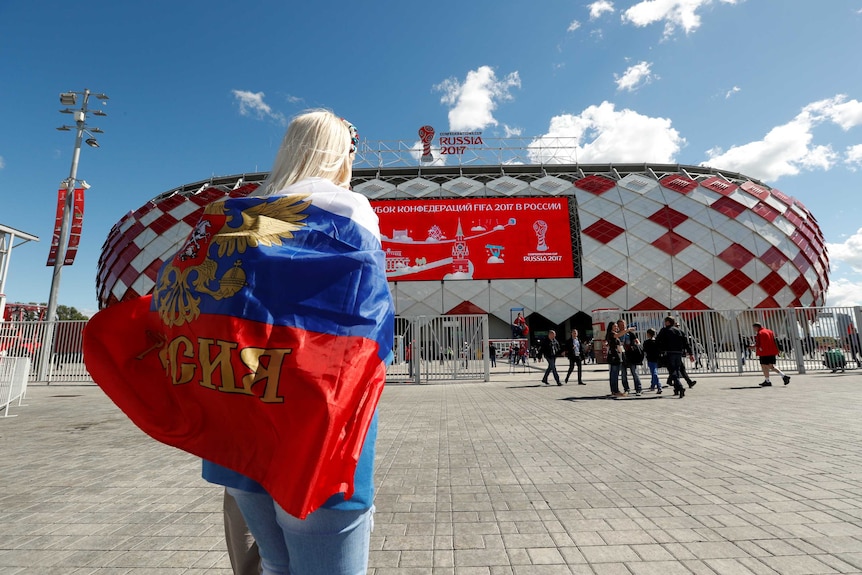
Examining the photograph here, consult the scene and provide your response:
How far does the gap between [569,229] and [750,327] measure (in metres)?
13.8

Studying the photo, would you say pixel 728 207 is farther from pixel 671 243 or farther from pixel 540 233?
pixel 540 233

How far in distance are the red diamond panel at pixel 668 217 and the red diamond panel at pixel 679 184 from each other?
74.4 inches

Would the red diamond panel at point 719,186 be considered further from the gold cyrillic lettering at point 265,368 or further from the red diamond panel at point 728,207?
the gold cyrillic lettering at point 265,368

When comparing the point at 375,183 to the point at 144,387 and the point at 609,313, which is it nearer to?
the point at 609,313

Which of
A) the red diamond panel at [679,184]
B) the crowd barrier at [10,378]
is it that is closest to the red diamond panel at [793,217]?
the red diamond panel at [679,184]

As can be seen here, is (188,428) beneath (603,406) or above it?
above

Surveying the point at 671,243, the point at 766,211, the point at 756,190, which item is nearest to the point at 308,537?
the point at 671,243

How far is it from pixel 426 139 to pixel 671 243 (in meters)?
18.5

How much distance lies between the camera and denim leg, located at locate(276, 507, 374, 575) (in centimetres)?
87

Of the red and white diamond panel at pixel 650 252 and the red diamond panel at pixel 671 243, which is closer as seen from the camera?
the red and white diamond panel at pixel 650 252

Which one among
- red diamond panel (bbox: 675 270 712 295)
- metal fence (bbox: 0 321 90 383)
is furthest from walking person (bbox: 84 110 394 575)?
red diamond panel (bbox: 675 270 712 295)

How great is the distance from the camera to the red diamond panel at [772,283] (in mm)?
27062

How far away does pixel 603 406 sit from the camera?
731 cm

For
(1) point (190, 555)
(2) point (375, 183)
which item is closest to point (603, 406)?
(1) point (190, 555)
